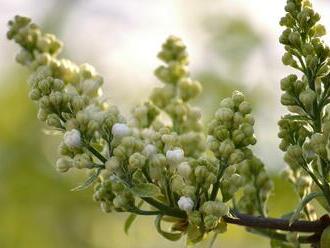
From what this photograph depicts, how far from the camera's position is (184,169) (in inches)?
96.3

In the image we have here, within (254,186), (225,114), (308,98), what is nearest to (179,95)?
(254,186)

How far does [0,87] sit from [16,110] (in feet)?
1.38

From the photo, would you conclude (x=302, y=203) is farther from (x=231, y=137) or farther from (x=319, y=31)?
(x=319, y=31)

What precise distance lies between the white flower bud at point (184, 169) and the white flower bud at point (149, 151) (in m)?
0.11

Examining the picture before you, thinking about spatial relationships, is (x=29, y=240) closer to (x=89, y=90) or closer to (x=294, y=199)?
(x=294, y=199)

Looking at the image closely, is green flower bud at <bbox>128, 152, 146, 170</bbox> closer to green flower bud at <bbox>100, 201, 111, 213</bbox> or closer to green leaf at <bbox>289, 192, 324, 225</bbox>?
green flower bud at <bbox>100, 201, 111, 213</bbox>

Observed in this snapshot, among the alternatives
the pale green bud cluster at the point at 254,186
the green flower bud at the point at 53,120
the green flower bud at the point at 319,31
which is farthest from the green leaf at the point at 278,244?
the green flower bud at the point at 53,120

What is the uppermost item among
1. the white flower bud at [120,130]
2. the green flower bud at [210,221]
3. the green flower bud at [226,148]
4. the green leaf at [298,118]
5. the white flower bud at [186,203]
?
the green leaf at [298,118]

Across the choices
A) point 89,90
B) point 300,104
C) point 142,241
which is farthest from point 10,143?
point 300,104

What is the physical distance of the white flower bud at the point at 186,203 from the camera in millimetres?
2355

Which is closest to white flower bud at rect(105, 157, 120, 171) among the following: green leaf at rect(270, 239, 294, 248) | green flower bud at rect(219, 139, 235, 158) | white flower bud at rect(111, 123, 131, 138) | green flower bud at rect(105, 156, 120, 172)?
green flower bud at rect(105, 156, 120, 172)

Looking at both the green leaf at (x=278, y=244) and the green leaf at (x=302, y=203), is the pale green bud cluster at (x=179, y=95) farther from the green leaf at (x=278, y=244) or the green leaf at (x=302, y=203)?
the green leaf at (x=302, y=203)

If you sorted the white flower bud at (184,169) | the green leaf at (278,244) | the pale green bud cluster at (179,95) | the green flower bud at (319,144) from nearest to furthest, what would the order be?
the green flower bud at (319,144) → the white flower bud at (184,169) → the green leaf at (278,244) → the pale green bud cluster at (179,95)

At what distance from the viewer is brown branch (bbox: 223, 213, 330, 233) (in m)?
2.48
